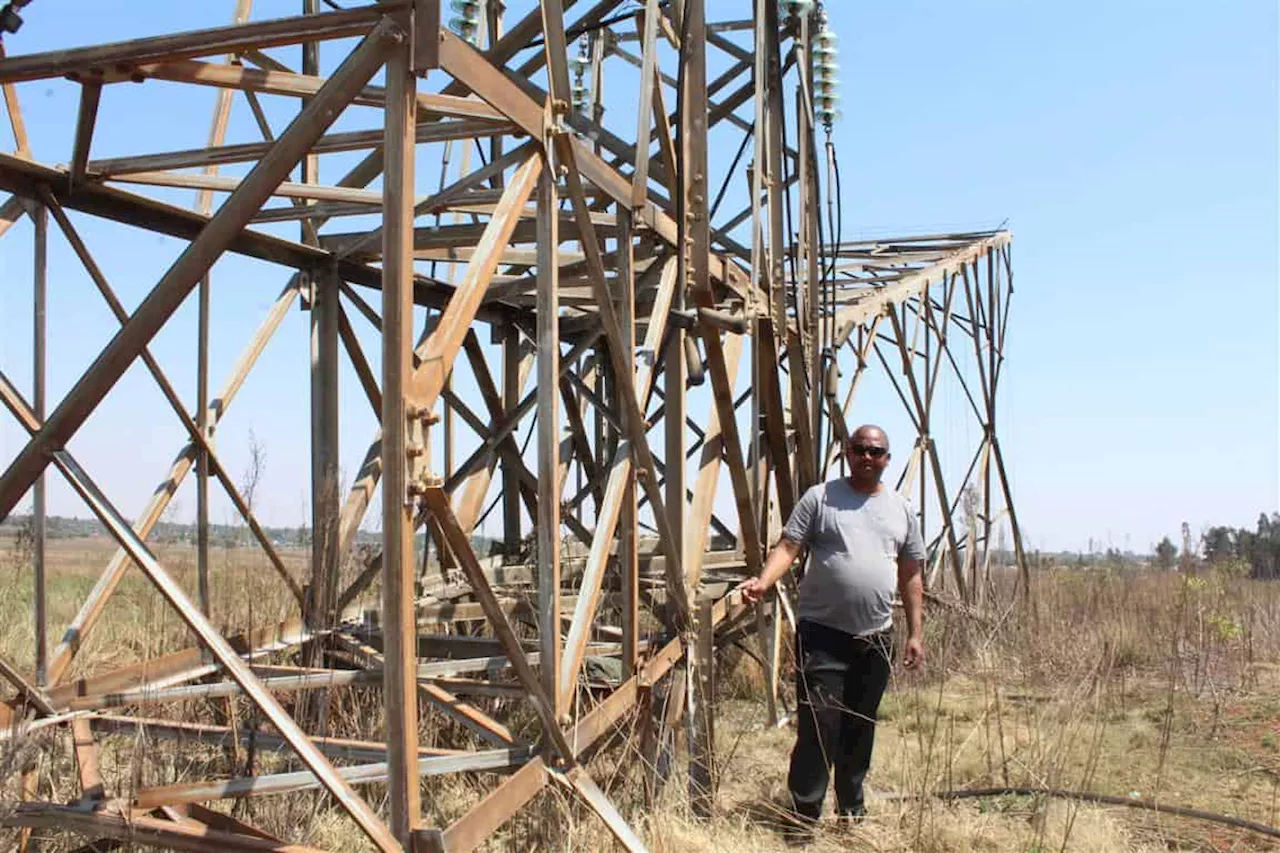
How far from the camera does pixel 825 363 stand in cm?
898

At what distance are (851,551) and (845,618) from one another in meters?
0.34

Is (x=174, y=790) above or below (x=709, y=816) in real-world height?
above

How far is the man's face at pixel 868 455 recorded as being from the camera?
19.1 feet

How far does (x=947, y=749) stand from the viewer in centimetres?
668

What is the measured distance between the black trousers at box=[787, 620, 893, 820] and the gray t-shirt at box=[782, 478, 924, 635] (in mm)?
104

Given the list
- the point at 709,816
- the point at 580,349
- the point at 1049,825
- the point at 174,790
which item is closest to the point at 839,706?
the point at 709,816

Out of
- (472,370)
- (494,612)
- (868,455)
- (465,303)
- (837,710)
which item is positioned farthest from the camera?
(472,370)

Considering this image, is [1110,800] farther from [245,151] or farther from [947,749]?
[245,151]

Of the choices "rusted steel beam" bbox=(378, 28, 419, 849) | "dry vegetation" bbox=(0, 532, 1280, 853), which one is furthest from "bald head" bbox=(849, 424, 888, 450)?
"rusted steel beam" bbox=(378, 28, 419, 849)

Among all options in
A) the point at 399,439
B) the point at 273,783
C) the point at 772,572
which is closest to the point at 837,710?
the point at 772,572

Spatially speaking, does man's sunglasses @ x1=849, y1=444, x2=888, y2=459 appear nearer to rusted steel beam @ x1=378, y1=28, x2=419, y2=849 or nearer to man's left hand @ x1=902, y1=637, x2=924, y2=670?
man's left hand @ x1=902, y1=637, x2=924, y2=670

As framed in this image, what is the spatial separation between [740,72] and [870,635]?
406cm

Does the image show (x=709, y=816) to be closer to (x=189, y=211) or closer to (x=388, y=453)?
(x=388, y=453)

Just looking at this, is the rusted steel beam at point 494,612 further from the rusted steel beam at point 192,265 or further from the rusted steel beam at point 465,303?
the rusted steel beam at point 192,265
